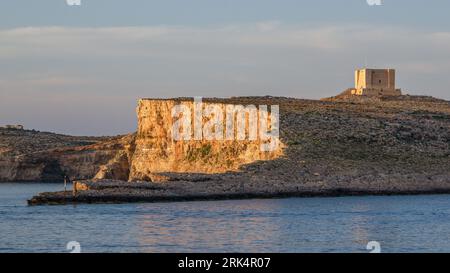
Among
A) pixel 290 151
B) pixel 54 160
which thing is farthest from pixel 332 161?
pixel 54 160

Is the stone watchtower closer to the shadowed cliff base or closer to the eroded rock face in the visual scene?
the shadowed cliff base

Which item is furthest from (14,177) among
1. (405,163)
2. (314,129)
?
(405,163)

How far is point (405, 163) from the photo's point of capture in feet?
253

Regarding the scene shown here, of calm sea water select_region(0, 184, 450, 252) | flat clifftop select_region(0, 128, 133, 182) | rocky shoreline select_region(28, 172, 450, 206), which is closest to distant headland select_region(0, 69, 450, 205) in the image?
rocky shoreline select_region(28, 172, 450, 206)

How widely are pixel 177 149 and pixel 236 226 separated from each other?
39301 mm

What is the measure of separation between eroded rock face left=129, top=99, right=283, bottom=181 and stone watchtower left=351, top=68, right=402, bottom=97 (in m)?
23.7

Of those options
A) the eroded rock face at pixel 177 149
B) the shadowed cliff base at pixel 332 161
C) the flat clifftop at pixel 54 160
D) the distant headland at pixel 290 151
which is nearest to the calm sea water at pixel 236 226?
the shadowed cliff base at pixel 332 161

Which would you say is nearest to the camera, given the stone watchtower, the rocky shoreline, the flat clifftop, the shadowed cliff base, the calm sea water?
the calm sea water

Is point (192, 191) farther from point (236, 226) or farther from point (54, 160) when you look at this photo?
point (54, 160)

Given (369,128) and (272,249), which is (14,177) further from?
(272,249)

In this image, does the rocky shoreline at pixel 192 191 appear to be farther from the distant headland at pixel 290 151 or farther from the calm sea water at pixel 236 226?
the calm sea water at pixel 236 226

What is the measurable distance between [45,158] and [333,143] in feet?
177

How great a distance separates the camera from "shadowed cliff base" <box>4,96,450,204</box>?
67.1 metres

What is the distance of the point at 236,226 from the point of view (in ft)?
161
